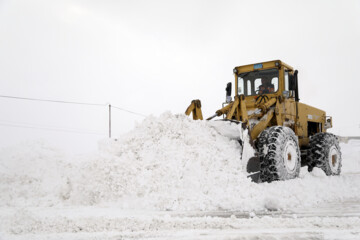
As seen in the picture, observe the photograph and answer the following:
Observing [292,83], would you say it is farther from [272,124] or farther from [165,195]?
[165,195]

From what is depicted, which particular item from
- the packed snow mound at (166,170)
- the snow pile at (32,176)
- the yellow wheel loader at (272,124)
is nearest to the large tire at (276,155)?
the yellow wheel loader at (272,124)

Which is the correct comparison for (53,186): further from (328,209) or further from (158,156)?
(328,209)

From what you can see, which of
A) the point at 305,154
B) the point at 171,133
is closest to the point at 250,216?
the point at 171,133

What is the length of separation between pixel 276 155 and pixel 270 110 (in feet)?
5.07

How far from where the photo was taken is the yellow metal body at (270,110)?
269 inches

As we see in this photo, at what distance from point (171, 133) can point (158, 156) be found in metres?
0.66

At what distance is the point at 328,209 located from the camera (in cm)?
467

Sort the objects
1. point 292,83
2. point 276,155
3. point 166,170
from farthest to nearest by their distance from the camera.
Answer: point 292,83 → point 276,155 → point 166,170

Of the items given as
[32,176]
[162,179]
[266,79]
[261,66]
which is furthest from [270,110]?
[32,176]

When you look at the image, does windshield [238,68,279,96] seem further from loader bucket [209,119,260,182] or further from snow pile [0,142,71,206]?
snow pile [0,142,71,206]

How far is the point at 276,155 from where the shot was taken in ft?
19.8

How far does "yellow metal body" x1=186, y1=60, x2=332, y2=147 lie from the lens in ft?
22.5

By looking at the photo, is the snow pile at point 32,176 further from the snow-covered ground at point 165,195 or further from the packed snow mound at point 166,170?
the packed snow mound at point 166,170

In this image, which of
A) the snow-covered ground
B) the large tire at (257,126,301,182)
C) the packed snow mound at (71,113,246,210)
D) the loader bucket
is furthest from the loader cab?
the packed snow mound at (71,113,246,210)
